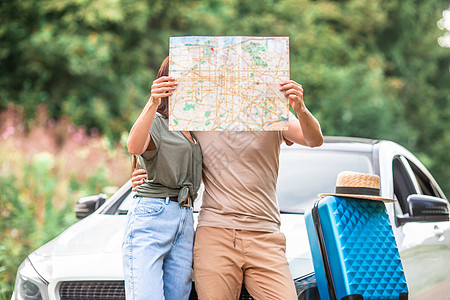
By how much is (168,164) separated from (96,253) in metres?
0.84

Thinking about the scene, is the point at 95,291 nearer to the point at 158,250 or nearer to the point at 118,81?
the point at 158,250

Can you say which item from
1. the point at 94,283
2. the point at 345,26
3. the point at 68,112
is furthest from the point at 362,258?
the point at 345,26

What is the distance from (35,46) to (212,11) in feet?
14.7

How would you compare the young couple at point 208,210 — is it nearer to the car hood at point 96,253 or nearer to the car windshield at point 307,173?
the car hood at point 96,253

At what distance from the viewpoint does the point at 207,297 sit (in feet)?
9.48

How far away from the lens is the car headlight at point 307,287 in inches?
126

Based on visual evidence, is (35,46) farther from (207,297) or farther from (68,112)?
(207,297)

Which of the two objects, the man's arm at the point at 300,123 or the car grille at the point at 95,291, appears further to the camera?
the car grille at the point at 95,291

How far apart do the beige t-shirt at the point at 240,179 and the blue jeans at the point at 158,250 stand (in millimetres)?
153

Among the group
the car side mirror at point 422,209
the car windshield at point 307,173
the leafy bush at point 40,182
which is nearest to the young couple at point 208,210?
the car windshield at point 307,173

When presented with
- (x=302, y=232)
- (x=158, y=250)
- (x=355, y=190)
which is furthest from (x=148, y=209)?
(x=302, y=232)

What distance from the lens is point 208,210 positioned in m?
3.08

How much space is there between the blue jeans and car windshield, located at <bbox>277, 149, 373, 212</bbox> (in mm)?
1327

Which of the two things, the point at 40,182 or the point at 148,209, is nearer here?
the point at 148,209
